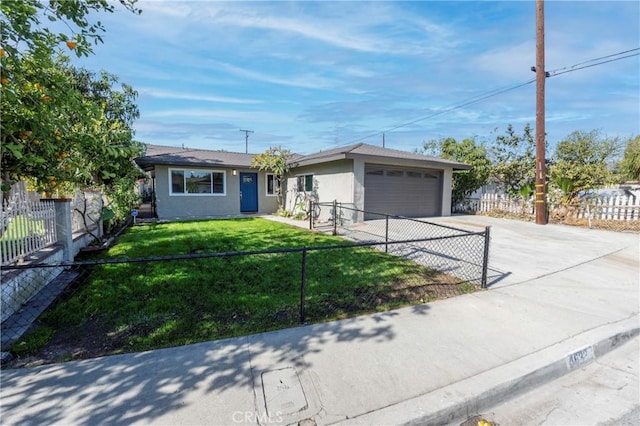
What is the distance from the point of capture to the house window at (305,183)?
1405cm

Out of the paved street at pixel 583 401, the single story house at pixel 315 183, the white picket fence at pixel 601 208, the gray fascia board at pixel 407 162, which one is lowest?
the paved street at pixel 583 401

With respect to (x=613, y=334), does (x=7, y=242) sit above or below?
above

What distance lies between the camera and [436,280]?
16.8ft

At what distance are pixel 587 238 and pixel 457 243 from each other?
438 centimetres

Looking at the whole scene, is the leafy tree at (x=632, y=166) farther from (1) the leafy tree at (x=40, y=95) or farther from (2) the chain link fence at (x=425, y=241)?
(1) the leafy tree at (x=40, y=95)

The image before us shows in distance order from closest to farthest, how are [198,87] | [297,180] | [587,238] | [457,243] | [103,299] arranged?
[103,299]
[457,243]
[587,238]
[198,87]
[297,180]

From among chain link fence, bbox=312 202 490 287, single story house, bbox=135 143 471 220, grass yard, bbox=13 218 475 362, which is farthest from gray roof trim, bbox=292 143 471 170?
grass yard, bbox=13 218 475 362

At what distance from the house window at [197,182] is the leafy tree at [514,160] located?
13.9 m

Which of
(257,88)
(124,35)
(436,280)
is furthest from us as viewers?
(257,88)

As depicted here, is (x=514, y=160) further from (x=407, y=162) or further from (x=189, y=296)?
(x=189, y=296)

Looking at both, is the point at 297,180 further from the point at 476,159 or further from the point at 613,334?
the point at 613,334

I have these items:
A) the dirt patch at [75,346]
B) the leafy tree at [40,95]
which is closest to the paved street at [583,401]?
the dirt patch at [75,346]

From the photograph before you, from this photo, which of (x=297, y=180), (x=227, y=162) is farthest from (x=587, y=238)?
(x=227, y=162)

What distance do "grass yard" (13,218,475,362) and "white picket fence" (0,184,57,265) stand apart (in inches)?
35.0
